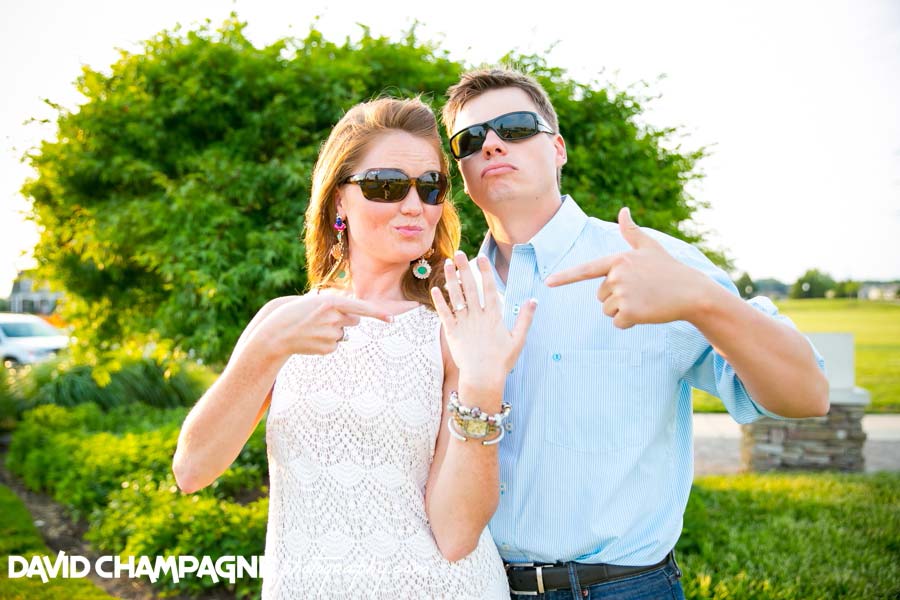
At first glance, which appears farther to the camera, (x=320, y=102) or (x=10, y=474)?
(x=10, y=474)

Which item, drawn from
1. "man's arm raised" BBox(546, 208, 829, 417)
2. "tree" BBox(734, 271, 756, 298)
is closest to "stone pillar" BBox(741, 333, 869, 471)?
"tree" BBox(734, 271, 756, 298)

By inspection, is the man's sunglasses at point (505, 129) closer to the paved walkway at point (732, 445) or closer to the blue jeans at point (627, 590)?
the blue jeans at point (627, 590)

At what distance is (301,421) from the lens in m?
1.94

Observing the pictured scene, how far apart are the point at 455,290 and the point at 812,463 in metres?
7.12

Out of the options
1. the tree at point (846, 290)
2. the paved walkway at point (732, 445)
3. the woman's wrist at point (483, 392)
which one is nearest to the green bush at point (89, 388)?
the paved walkway at point (732, 445)

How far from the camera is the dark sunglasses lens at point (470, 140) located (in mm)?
2211

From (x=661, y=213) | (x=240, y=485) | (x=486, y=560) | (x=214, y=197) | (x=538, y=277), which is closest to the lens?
(x=486, y=560)

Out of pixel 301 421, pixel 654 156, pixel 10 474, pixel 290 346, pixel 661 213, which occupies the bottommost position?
pixel 10 474

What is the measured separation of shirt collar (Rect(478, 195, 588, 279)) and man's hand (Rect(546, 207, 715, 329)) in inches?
21.2

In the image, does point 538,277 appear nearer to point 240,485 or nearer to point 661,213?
point 661,213

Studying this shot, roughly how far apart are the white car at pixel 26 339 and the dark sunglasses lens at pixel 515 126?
1610 cm

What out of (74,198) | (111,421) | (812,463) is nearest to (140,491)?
(74,198)

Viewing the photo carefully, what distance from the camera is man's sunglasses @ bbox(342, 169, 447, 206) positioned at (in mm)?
2049

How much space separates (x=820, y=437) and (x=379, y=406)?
697 cm
